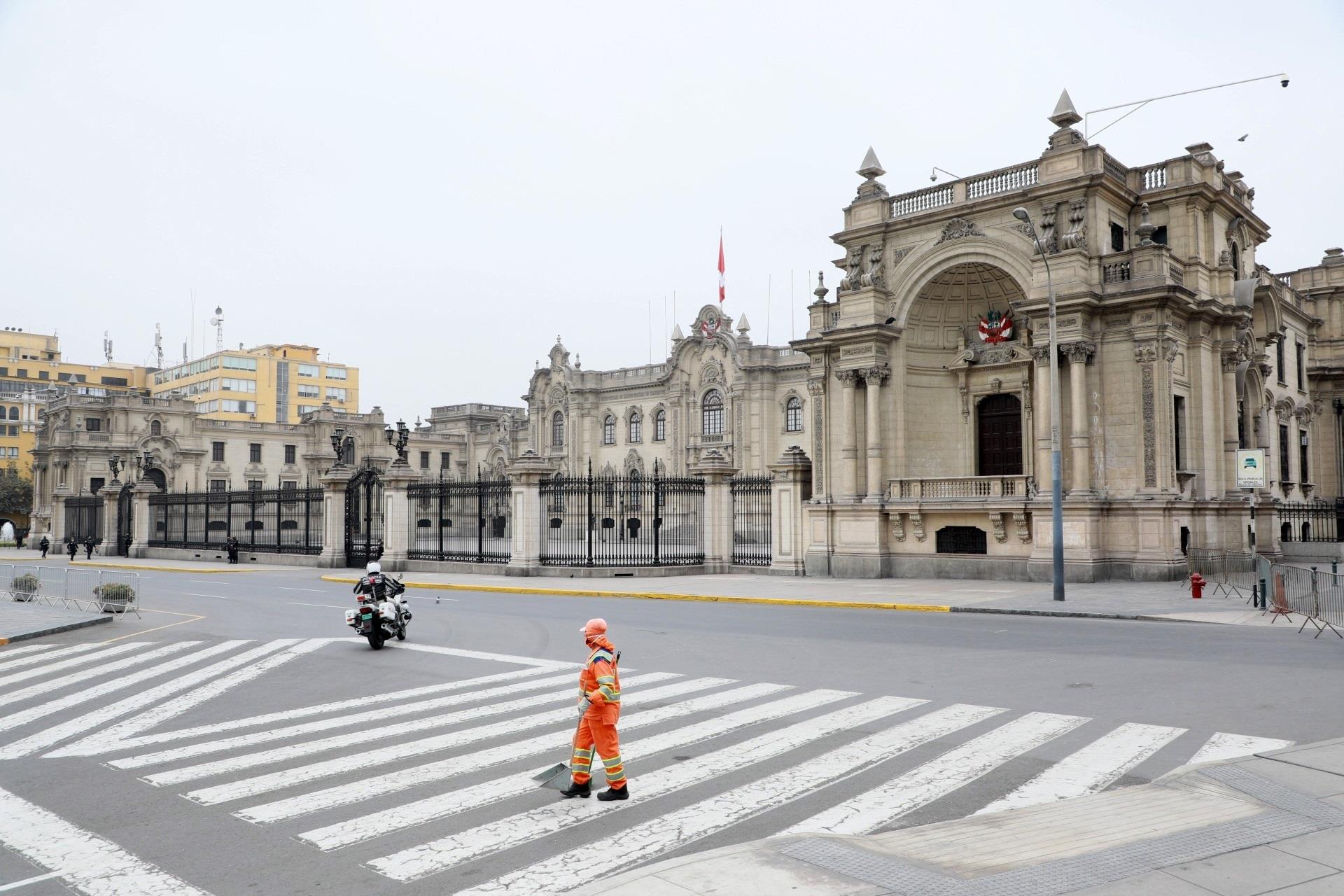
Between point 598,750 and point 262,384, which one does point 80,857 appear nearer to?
point 598,750

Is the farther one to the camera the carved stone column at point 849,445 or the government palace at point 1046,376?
the carved stone column at point 849,445

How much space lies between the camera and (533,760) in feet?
27.3

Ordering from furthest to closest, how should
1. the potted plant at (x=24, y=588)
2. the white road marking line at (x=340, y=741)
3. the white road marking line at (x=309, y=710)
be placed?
the potted plant at (x=24, y=588)
the white road marking line at (x=309, y=710)
the white road marking line at (x=340, y=741)

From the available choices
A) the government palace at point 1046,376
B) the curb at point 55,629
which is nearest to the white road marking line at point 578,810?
the curb at point 55,629

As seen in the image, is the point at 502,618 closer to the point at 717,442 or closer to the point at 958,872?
the point at 958,872

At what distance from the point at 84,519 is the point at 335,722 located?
55.9 metres

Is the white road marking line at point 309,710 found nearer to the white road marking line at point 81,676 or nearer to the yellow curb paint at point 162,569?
the white road marking line at point 81,676

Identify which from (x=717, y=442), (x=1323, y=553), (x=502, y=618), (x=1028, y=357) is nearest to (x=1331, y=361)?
(x=1323, y=553)

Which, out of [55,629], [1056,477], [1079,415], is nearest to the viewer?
[55,629]

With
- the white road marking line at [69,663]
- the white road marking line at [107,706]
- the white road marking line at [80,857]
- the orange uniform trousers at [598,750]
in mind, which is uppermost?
the orange uniform trousers at [598,750]

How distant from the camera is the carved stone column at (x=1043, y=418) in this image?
27.8 m

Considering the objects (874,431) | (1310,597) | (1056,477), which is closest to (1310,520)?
(874,431)

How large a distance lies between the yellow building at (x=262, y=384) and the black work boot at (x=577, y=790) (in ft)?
308

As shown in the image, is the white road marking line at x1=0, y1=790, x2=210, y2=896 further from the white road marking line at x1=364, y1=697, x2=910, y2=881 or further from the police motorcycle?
the police motorcycle
